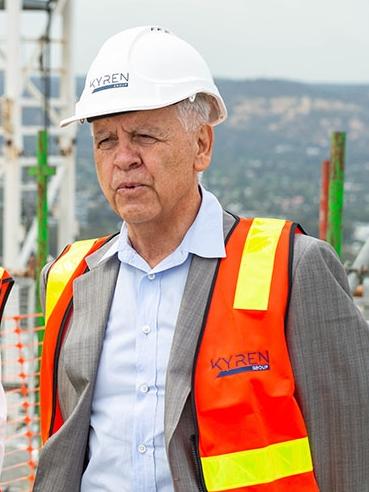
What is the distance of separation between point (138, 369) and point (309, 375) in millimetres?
494

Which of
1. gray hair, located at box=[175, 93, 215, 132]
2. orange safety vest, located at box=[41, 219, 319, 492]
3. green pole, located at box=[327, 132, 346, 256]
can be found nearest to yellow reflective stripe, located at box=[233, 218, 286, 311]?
orange safety vest, located at box=[41, 219, 319, 492]

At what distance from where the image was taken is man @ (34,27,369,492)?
2.70 meters

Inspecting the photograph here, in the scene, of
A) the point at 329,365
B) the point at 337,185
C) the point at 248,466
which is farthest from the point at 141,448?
the point at 337,185

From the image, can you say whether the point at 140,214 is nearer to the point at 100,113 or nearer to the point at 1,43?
the point at 100,113

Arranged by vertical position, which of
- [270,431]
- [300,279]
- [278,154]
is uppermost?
[300,279]

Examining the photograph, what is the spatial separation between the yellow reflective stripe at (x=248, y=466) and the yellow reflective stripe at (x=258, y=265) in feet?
1.33

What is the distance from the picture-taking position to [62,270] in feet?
10.4

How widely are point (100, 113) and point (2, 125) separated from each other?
9497mm

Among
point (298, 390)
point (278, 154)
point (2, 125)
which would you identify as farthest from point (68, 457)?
point (278, 154)

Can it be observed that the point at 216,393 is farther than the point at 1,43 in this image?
No

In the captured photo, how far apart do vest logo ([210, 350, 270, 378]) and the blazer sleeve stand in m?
0.10

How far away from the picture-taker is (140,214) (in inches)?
112

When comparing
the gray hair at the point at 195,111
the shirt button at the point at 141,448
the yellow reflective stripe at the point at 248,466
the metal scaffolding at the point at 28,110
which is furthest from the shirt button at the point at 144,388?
the metal scaffolding at the point at 28,110

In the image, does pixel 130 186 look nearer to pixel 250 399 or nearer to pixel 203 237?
pixel 203 237
